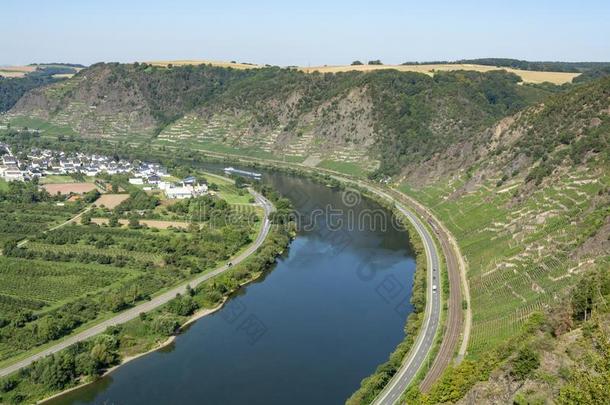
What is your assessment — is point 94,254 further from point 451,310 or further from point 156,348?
point 451,310

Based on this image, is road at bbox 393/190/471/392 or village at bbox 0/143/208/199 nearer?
road at bbox 393/190/471/392

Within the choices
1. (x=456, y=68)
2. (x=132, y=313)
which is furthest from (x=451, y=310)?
(x=456, y=68)

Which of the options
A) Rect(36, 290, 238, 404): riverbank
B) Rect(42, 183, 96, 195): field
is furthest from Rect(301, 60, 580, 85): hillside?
Rect(36, 290, 238, 404): riverbank

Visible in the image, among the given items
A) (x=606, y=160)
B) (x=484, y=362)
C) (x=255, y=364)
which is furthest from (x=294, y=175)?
(x=484, y=362)

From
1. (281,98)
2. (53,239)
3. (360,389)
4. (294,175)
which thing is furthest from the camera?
(281,98)

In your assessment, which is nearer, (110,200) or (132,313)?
(132,313)

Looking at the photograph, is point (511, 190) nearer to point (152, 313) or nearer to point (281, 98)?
point (152, 313)

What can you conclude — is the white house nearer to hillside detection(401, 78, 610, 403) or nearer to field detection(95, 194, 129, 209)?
field detection(95, 194, 129, 209)
